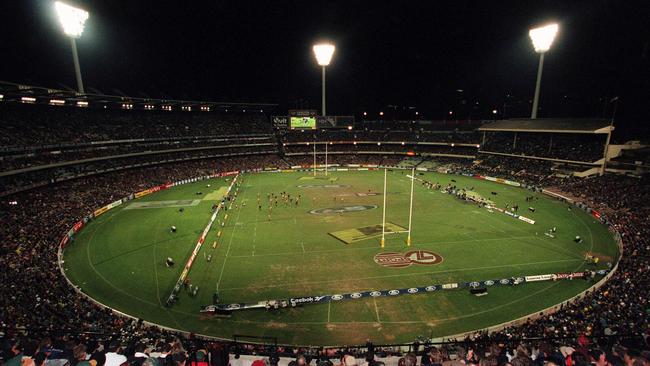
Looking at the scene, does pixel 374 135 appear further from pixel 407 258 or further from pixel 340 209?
pixel 407 258

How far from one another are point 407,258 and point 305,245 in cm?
1031

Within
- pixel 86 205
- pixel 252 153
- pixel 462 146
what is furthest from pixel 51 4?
pixel 462 146

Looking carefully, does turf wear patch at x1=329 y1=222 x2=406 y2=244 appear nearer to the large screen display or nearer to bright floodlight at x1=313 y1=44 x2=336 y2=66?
bright floodlight at x1=313 y1=44 x2=336 y2=66

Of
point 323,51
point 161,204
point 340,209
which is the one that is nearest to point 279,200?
point 340,209

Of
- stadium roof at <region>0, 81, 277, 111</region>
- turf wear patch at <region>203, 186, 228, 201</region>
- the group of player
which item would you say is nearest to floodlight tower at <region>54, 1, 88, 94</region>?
stadium roof at <region>0, 81, 277, 111</region>

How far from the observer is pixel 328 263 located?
30328 millimetres

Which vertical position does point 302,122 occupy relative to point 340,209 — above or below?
above

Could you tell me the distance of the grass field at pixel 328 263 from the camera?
70.8 ft

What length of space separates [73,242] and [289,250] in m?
23.2

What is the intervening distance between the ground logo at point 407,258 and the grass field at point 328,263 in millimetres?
850

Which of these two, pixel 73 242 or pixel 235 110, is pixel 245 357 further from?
pixel 235 110

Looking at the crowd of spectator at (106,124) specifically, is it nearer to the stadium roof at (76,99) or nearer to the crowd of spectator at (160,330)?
the crowd of spectator at (160,330)

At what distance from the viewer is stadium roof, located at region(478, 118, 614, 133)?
5667 cm

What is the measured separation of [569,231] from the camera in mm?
38219
